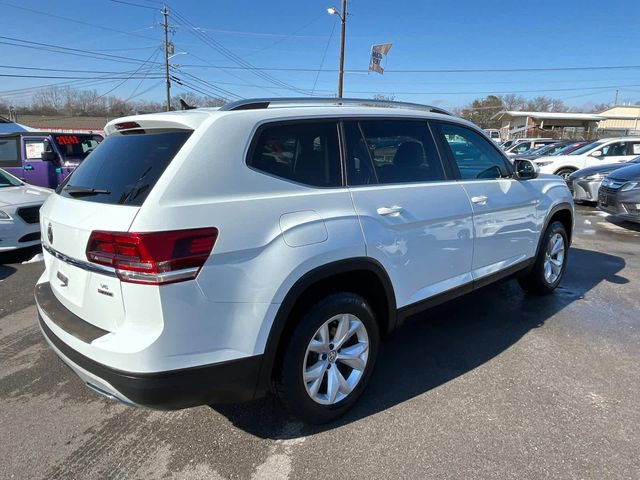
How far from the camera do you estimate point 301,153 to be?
7.94 ft

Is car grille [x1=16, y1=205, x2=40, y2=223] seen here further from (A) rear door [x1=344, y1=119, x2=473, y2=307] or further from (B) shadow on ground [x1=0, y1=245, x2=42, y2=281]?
(A) rear door [x1=344, y1=119, x2=473, y2=307]

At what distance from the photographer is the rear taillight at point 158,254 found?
1829 mm

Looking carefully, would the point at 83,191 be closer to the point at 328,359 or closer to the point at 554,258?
the point at 328,359

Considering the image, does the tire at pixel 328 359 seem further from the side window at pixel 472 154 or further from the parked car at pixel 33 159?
the parked car at pixel 33 159

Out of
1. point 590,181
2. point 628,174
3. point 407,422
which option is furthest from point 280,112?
Result: point 590,181

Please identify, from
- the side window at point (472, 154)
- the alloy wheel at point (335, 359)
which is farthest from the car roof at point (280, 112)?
the alloy wheel at point (335, 359)

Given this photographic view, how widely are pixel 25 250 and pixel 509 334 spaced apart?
6970 millimetres

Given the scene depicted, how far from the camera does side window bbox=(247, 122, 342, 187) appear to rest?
223 centimetres

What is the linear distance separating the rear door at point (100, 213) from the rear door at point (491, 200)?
7.11 feet

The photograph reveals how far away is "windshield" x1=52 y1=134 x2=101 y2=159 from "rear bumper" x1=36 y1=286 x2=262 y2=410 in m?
10.2

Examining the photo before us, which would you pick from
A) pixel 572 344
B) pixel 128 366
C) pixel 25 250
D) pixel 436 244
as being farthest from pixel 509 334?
pixel 25 250

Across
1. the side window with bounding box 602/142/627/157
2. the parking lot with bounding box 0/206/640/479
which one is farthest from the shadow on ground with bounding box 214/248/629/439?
the side window with bounding box 602/142/627/157

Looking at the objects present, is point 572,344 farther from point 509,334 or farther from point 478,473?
point 478,473

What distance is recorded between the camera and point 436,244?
300cm
